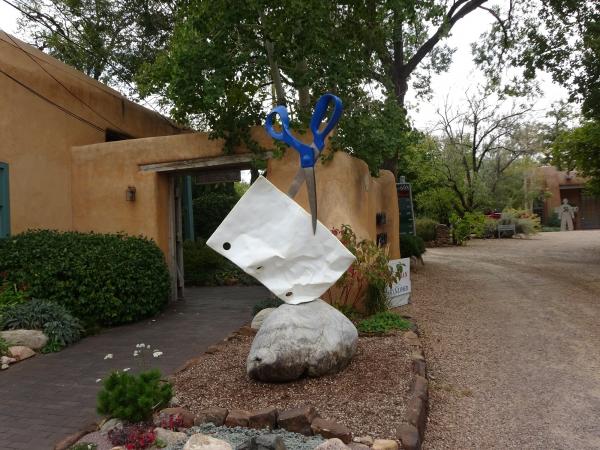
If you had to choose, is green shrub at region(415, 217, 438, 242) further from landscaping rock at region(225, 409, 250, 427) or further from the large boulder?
landscaping rock at region(225, 409, 250, 427)

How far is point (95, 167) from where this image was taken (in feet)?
29.4

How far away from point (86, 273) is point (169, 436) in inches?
165

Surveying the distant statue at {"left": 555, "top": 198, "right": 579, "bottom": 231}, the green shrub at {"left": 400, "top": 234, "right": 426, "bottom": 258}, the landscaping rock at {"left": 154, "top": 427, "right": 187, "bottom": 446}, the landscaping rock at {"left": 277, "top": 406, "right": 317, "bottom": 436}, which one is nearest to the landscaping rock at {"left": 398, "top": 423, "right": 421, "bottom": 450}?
the landscaping rock at {"left": 277, "top": 406, "right": 317, "bottom": 436}

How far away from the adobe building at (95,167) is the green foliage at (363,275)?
511 millimetres

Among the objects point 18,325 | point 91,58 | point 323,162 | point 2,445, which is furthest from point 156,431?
point 91,58

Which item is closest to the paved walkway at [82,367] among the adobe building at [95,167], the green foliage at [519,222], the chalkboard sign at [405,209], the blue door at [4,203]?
the adobe building at [95,167]

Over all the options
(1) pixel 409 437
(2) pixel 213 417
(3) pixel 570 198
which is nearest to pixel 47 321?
(2) pixel 213 417

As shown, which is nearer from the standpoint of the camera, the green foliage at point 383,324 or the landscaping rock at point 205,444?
the landscaping rock at point 205,444

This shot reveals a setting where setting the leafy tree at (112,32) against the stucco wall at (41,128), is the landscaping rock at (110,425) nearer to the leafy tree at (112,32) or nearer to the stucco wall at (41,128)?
the stucco wall at (41,128)

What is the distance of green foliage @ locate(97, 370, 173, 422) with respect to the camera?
3.38m

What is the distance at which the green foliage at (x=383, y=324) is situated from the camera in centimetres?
603

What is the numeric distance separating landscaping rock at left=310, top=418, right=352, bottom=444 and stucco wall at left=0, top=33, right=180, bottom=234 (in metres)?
6.51

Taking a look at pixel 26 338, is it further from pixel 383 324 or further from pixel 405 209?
pixel 405 209

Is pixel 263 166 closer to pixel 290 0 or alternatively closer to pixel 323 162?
pixel 323 162
